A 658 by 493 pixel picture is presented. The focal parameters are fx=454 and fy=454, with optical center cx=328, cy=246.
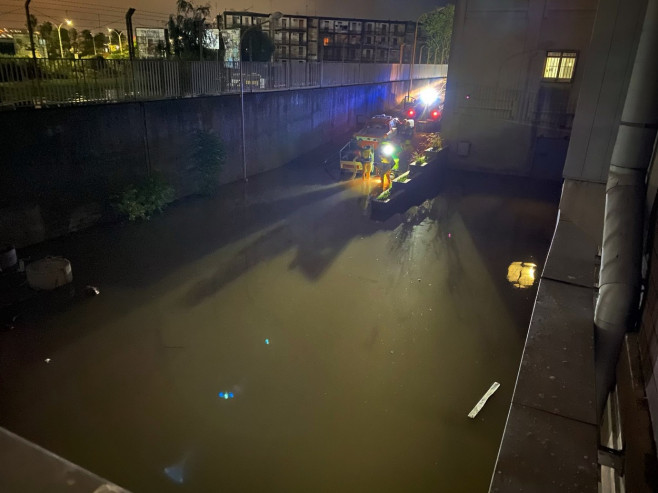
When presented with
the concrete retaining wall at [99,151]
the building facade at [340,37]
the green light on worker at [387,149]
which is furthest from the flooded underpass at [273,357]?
the building facade at [340,37]

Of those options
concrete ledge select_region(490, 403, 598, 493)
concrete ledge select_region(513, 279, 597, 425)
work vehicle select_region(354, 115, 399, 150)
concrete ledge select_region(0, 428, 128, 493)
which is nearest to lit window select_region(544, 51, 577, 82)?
work vehicle select_region(354, 115, 399, 150)

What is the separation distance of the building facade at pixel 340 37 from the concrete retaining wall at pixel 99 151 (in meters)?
60.7

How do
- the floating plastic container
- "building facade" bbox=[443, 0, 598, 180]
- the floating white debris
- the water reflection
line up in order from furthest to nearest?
1. "building facade" bbox=[443, 0, 598, 180]
2. the water reflection
3. the floating plastic container
4. the floating white debris

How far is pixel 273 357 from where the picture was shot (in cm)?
665

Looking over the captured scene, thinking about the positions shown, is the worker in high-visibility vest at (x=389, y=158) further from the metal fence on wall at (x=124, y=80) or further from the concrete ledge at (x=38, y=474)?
the concrete ledge at (x=38, y=474)

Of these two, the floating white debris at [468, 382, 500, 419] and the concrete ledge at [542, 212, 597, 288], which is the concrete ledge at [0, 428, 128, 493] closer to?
the floating white debris at [468, 382, 500, 419]

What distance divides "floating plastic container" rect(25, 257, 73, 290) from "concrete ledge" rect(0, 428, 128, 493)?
7954 millimetres

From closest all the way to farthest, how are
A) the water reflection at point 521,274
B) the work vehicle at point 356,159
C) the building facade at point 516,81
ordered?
the water reflection at point 521,274
the building facade at point 516,81
the work vehicle at point 356,159

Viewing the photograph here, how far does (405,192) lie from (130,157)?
26.3 feet

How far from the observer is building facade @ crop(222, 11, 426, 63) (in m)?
72.1

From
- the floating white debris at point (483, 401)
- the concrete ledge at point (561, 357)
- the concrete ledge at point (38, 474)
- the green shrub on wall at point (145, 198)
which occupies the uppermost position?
the concrete ledge at point (38, 474)

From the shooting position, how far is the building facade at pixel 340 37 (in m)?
72.1

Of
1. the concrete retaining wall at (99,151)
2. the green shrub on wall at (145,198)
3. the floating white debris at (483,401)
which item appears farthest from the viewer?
the green shrub on wall at (145,198)

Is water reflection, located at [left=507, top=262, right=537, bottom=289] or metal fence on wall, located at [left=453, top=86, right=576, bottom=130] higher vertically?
metal fence on wall, located at [left=453, top=86, right=576, bottom=130]
